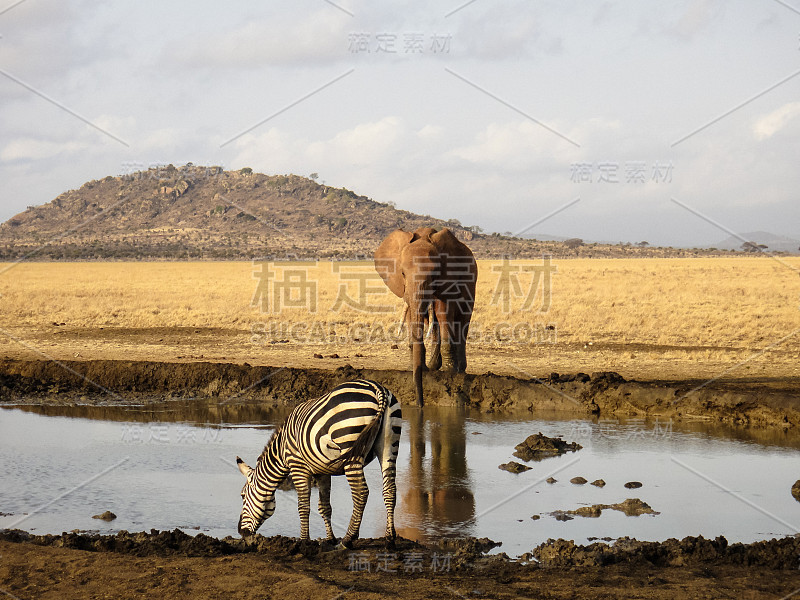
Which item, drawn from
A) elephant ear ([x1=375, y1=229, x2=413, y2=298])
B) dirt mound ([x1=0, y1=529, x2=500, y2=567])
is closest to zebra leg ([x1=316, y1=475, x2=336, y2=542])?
dirt mound ([x1=0, y1=529, x2=500, y2=567])

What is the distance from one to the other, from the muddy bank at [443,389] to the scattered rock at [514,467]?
152 inches

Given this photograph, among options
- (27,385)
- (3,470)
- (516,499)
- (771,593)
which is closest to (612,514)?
(516,499)

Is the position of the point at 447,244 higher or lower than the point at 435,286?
higher

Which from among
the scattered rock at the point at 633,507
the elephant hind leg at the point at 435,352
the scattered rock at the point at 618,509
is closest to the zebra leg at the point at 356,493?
the scattered rock at the point at 618,509

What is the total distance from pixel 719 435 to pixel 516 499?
4.73 meters

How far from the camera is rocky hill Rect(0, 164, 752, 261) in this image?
398 feet

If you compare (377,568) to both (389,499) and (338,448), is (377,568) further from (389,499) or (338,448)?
(338,448)

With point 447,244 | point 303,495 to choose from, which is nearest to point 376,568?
point 303,495

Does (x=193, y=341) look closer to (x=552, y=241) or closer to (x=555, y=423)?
(x=555, y=423)

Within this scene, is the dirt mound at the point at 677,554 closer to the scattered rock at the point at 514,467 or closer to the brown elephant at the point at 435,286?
the scattered rock at the point at 514,467

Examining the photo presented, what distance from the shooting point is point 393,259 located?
19.2 m

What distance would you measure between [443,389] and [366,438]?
26.7ft

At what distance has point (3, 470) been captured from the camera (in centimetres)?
1080

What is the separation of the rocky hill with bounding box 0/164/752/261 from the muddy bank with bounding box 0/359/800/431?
9281 cm
